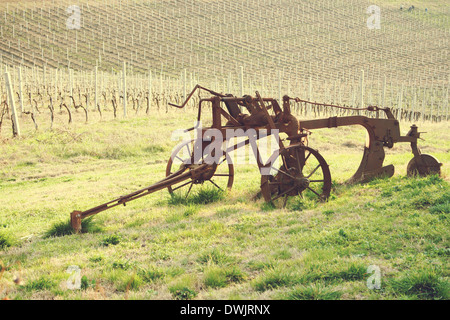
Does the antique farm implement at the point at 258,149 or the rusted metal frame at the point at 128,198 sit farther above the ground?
the antique farm implement at the point at 258,149

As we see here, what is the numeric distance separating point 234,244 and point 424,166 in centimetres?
474

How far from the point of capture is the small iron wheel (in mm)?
7562

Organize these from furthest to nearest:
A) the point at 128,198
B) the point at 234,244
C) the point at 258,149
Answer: the point at 258,149
the point at 128,198
the point at 234,244

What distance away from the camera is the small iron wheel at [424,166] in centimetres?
756

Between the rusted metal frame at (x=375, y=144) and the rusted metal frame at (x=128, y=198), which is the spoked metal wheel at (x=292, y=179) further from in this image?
the rusted metal frame at (x=128, y=198)

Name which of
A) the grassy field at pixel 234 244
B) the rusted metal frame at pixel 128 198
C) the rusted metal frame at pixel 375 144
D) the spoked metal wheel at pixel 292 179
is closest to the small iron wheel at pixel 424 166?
the grassy field at pixel 234 244

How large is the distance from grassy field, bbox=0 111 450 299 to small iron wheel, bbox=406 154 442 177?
0.89 feet

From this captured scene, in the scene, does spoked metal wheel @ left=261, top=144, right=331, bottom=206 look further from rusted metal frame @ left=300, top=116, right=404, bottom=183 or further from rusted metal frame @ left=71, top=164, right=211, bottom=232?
rusted metal frame @ left=71, top=164, right=211, bottom=232

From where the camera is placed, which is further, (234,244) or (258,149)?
(258,149)

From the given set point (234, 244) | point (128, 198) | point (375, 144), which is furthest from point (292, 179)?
point (128, 198)

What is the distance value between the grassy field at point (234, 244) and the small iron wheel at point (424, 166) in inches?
10.7

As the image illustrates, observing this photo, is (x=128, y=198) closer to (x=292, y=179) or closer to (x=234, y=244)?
(x=234, y=244)

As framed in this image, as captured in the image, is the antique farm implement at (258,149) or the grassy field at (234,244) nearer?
the grassy field at (234,244)

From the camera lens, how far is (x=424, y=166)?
766 centimetres
